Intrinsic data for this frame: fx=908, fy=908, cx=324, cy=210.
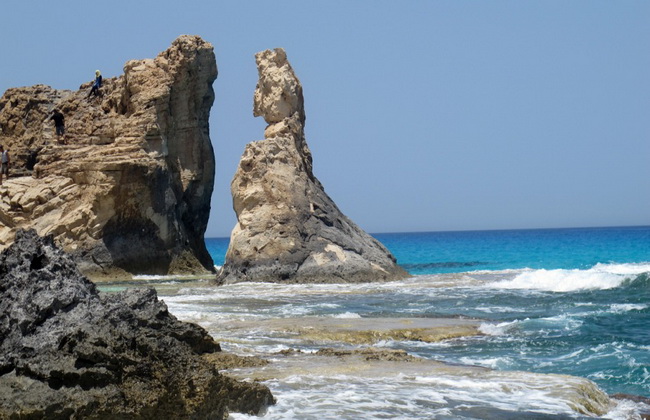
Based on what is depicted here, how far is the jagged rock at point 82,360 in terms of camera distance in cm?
639

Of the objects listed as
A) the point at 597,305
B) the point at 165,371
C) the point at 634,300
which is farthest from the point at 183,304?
the point at 165,371

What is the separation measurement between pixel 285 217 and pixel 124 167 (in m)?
7.94

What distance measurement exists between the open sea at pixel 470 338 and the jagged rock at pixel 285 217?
1.49 m

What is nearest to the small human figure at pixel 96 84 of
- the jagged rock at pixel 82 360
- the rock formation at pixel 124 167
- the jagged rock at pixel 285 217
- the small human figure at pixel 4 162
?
the rock formation at pixel 124 167

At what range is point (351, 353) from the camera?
11180mm

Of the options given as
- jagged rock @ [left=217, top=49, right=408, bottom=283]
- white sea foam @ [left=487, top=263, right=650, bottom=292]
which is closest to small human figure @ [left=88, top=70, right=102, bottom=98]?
jagged rock @ [left=217, top=49, right=408, bottom=283]

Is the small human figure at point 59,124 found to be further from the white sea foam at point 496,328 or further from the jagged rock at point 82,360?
the jagged rock at point 82,360

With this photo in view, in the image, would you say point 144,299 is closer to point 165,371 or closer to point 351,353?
point 165,371

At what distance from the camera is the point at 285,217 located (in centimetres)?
2830

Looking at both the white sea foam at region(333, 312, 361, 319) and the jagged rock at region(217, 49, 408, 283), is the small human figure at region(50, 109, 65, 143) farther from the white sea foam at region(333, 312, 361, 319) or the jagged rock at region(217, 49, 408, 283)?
the white sea foam at region(333, 312, 361, 319)

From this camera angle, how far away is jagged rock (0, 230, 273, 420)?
639 cm

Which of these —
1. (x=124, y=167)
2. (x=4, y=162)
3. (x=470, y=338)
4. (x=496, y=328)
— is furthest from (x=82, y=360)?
(x=4, y=162)

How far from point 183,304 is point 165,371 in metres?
12.6

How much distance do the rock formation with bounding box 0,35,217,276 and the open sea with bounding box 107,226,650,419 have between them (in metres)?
4.67
